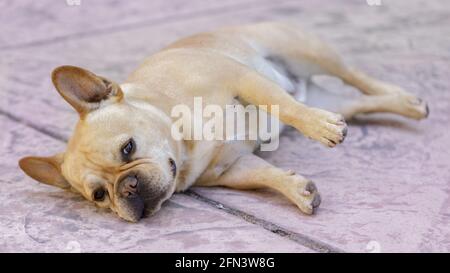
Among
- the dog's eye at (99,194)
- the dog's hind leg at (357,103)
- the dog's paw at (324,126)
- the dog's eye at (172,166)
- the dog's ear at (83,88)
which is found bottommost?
the dog's hind leg at (357,103)

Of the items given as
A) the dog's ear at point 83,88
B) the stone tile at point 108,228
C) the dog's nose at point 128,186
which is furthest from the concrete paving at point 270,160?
the dog's ear at point 83,88

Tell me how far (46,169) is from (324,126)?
0.92 meters

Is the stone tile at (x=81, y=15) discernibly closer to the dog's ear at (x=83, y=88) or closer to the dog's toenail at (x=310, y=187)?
the dog's ear at (x=83, y=88)

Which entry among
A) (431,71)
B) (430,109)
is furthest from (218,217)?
(431,71)

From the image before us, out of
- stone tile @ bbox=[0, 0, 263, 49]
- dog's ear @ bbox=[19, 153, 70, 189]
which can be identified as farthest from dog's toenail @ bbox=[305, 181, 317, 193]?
stone tile @ bbox=[0, 0, 263, 49]

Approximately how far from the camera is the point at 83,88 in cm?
250

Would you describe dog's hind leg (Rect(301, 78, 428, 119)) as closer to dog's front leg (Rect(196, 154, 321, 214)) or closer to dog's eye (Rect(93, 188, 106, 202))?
dog's front leg (Rect(196, 154, 321, 214))

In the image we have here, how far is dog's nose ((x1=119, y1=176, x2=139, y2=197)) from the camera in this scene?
2312mm

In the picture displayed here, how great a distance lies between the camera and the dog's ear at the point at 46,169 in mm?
2557

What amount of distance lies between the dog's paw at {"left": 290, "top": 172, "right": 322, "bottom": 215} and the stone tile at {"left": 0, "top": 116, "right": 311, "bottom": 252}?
17 cm

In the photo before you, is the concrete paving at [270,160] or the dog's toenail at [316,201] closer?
the concrete paving at [270,160]

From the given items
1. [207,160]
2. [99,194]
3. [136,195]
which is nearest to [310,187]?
[207,160]

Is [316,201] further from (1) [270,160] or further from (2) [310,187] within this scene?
(1) [270,160]

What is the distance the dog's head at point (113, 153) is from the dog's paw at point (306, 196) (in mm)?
390
